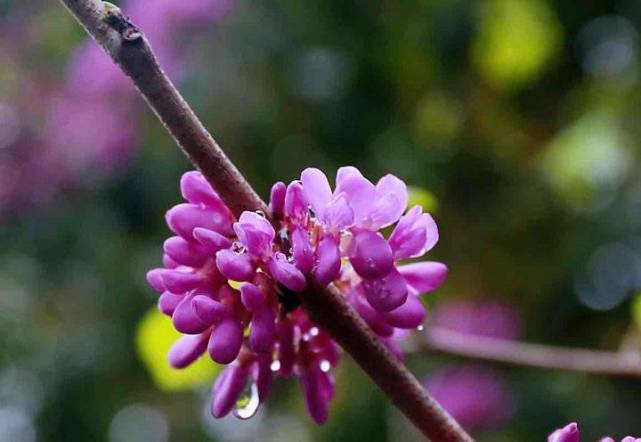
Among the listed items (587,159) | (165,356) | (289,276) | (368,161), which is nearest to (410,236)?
(289,276)

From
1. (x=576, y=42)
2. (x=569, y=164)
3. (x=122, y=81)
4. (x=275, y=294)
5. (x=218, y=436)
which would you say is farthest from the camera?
(x=218, y=436)

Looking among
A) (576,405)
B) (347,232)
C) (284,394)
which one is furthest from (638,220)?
(347,232)

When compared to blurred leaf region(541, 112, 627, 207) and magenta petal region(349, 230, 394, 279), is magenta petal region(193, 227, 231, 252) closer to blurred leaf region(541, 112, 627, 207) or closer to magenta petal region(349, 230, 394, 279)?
magenta petal region(349, 230, 394, 279)

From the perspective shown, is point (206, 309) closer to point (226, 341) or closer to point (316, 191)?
point (226, 341)

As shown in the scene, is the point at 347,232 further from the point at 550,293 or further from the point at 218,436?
the point at 218,436

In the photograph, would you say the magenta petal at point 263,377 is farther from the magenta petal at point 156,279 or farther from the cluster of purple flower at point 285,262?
the magenta petal at point 156,279

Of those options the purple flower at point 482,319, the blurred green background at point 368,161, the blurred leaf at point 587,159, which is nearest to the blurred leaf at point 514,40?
Result: the blurred green background at point 368,161
